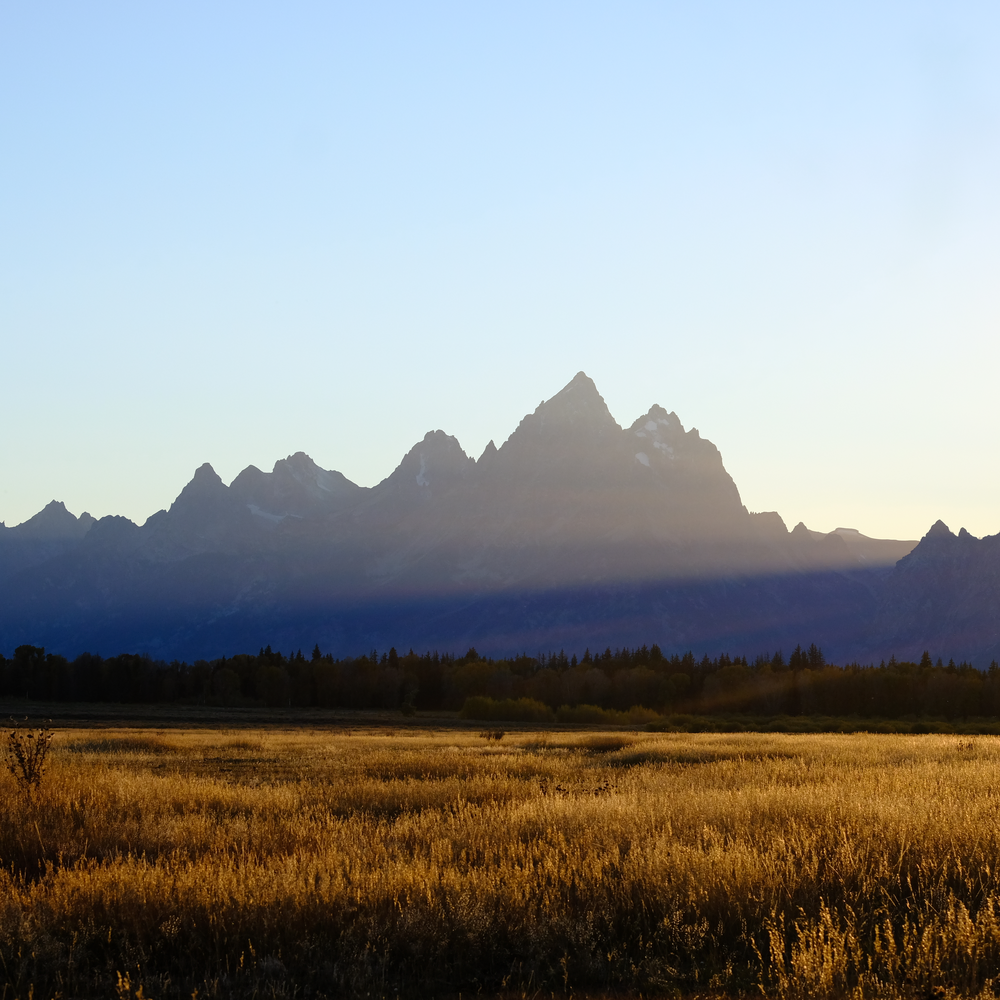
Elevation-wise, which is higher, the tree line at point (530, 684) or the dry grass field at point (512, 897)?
the dry grass field at point (512, 897)

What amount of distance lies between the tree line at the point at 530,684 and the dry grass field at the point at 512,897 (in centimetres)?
10354

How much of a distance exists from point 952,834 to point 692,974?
16.2ft

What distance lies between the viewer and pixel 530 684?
136 meters

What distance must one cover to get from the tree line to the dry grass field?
340 feet

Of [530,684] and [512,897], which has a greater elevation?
[512,897]

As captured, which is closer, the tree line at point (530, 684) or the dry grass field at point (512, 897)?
the dry grass field at point (512, 897)

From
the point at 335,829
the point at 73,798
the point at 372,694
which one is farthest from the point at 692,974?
the point at 372,694

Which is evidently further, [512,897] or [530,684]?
[530,684]

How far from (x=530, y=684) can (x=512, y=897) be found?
12906 cm

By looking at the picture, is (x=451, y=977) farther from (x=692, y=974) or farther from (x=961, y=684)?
(x=961, y=684)

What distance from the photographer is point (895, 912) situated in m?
8.80

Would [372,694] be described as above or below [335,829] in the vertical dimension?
below

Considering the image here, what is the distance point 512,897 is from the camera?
29.5ft

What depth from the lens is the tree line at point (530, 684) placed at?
11512cm
